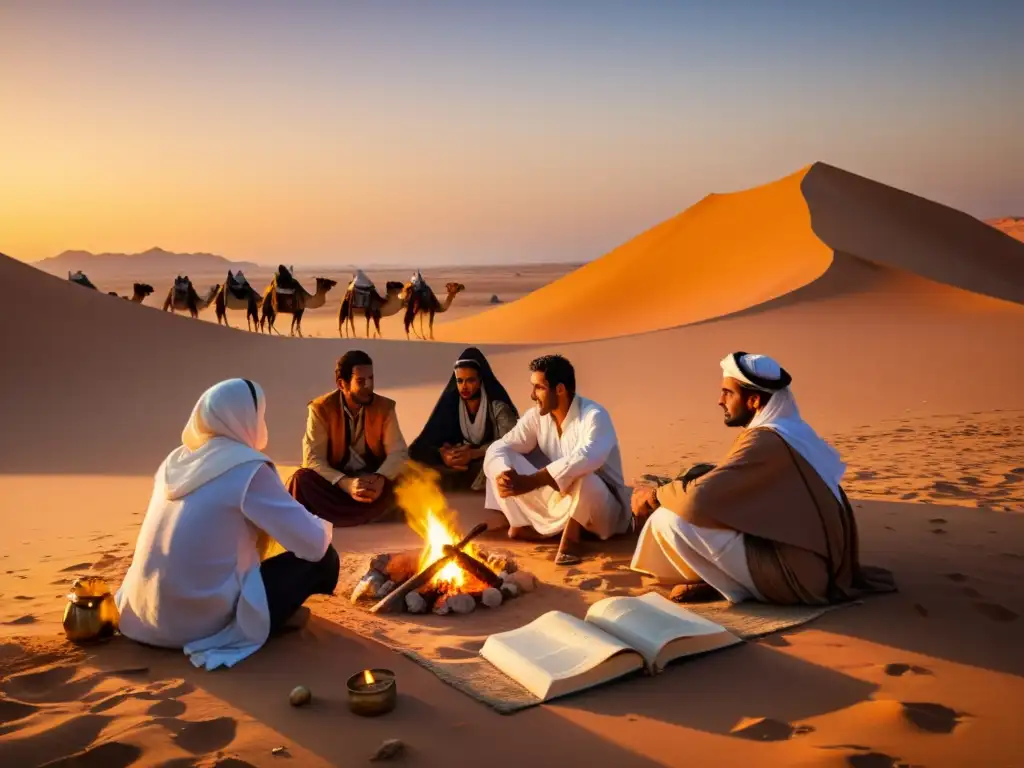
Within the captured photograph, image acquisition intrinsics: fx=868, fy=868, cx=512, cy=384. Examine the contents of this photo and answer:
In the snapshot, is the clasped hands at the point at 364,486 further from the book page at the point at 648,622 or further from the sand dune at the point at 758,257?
the sand dune at the point at 758,257

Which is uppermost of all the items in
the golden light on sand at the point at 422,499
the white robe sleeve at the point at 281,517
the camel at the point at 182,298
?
the camel at the point at 182,298

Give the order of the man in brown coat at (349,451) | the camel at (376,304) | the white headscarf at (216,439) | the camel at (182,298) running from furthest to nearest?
1. the camel at (182,298)
2. the camel at (376,304)
3. the man in brown coat at (349,451)
4. the white headscarf at (216,439)

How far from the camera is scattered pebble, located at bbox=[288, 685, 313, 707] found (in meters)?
3.24

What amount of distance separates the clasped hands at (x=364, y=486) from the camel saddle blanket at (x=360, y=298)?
54.1 ft

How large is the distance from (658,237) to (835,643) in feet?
83.8

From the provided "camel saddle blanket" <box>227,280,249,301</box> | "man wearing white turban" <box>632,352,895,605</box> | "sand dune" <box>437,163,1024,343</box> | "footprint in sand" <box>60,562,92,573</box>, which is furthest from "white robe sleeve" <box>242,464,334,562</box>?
"camel saddle blanket" <box>227,280,249,301</box>

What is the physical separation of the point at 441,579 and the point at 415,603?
23cm

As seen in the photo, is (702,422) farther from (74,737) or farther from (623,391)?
(74,737)

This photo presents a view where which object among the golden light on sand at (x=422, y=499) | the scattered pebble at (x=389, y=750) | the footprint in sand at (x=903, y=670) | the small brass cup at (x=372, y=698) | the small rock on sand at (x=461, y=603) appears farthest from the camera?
the golden light on sand at (x=422, y=499)

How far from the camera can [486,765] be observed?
288 centimetres

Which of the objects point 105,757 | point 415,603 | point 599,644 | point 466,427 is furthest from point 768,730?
point 466,427

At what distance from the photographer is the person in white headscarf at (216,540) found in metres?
3.58

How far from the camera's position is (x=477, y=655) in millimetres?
3809

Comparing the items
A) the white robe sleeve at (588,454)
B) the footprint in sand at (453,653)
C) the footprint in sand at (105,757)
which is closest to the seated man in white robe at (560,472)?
the white robe sleeve at (588,454)
